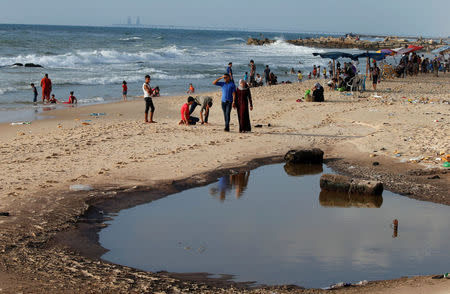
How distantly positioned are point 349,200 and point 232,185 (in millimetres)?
2029

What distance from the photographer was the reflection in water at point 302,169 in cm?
1107

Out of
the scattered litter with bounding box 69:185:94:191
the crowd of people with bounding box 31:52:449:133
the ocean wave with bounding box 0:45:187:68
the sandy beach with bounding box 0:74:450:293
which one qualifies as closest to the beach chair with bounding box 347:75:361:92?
the crowd of people with bounding box 31:52:449:133

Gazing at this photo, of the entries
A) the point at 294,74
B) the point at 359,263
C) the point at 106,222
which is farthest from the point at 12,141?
the point at 294,74

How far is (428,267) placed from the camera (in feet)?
21.0

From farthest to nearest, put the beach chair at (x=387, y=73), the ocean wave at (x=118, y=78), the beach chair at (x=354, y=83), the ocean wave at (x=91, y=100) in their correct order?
the ocean wave at (x=118, y=78), the beach chair at (x=387, y=73), the ocean wave at (x=91, y=100), the beach chair at (x=354, y=83)

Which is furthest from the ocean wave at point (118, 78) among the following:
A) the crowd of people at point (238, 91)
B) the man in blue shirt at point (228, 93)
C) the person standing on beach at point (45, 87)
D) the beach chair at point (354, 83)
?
the man in blue shirt at point (228, 93)

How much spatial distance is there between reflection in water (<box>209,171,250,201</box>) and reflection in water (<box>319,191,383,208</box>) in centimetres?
136

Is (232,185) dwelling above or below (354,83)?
below

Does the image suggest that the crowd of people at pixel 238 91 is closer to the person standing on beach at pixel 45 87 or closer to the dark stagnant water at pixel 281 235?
the person standing on beach at pixel 45 87

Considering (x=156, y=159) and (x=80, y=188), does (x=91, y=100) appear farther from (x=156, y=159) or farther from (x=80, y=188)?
(x=80, y=188)

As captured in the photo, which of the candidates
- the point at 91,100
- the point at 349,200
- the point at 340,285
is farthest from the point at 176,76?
the point at 340,285

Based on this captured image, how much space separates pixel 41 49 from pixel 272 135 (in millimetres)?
45783

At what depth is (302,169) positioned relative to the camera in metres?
11.3

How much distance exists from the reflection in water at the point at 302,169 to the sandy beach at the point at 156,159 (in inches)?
19.4
